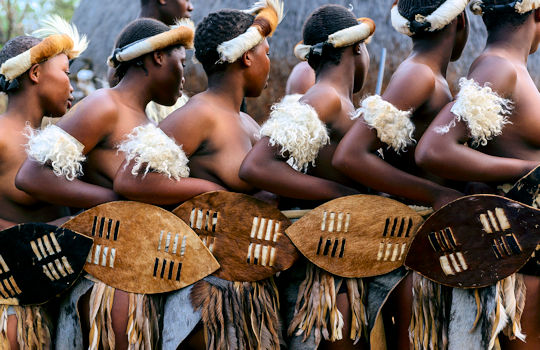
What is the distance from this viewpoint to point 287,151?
2.68 metres

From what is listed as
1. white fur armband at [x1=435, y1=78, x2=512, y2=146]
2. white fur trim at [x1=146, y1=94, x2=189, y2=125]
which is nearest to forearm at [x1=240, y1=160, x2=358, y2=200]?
white fur armband at [x1=435, y1=78, x2=512, y2=146]

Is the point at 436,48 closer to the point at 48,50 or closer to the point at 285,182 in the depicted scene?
the point at 285,182

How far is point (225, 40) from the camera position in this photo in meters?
2.96

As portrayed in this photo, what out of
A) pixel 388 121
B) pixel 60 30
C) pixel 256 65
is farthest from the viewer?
pixel 60 30

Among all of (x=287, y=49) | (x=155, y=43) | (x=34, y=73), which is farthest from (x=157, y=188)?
(x=287, y=49)

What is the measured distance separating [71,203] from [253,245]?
0.76 meters

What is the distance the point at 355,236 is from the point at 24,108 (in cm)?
166

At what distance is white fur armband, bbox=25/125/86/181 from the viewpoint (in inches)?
107

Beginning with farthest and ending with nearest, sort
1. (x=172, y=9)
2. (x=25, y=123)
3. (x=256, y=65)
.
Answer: (x=172, y=9)
(x=25, y=123)
(x=256, y=65)

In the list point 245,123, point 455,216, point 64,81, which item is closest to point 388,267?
point 455,216

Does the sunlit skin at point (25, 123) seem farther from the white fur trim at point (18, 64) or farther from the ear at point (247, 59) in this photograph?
the ear at point (247, 59)

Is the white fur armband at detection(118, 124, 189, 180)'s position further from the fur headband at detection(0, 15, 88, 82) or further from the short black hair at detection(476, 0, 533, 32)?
the short black hair at detection(476, 0, 533, 32)

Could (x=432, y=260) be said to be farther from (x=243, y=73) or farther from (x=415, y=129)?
(x=243, y=73)

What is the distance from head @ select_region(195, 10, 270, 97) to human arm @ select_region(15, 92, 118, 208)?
0.55m
